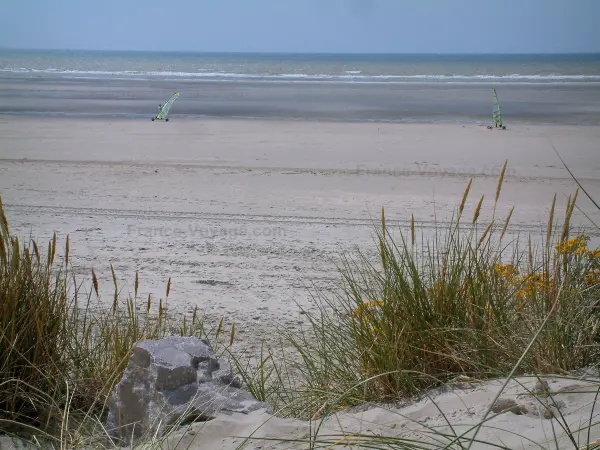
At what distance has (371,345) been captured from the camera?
120 inches

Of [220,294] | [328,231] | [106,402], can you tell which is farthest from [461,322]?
[328,231]

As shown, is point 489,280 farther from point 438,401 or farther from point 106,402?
point 106,402

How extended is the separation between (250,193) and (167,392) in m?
6.86

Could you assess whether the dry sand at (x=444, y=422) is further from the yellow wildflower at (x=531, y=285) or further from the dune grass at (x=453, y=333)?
the yellow wildflower at (x=531, y=285)

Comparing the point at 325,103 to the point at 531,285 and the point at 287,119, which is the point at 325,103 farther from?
the point at 531,285

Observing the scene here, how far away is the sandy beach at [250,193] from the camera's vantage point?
595 cm

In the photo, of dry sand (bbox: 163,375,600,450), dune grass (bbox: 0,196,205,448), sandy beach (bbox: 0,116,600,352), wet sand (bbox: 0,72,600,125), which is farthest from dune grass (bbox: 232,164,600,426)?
wet sand (bbox: 0,72,600,125)

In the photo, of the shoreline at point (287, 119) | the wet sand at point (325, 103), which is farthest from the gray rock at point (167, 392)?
the wet sand at point (325, 103)

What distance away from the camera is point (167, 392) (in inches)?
110

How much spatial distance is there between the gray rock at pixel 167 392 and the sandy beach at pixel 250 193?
94 centimetres

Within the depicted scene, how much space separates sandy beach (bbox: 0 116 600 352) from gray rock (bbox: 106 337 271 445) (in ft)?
3.09

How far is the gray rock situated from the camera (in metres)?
2.74

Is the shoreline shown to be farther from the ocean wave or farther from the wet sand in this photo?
the ocean wave

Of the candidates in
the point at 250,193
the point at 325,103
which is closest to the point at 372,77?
the point at 325,103
